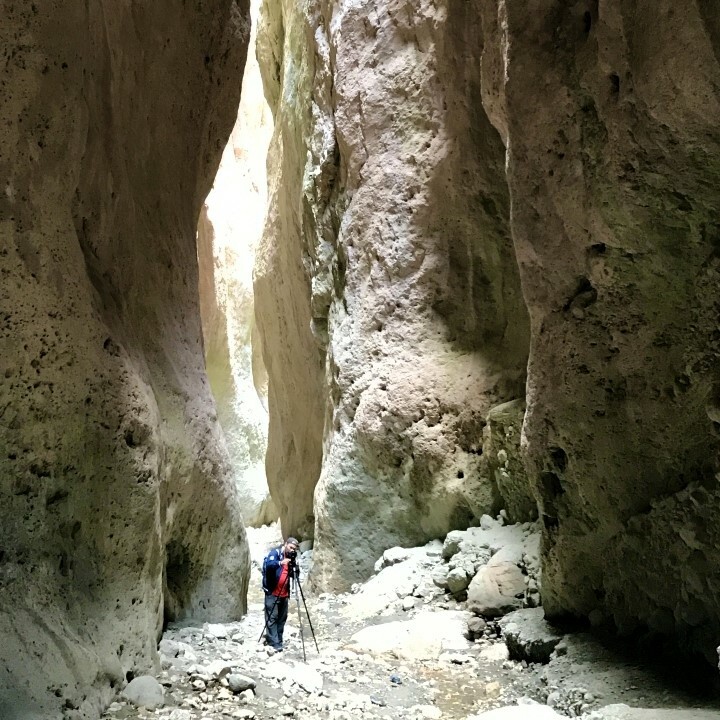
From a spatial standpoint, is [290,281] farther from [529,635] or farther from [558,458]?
[529,635]

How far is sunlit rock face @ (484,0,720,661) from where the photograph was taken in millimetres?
4059

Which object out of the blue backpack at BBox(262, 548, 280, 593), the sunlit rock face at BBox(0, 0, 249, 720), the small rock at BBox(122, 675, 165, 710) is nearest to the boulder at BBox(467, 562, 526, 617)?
the blue backpack at BBox(262, 548, 280, 593)

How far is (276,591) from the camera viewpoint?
19.1ft

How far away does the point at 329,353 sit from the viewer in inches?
404

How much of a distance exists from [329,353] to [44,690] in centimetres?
716

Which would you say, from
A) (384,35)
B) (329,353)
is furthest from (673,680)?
(384,35)

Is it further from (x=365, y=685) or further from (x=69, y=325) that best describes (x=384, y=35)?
(x=365, y=685)

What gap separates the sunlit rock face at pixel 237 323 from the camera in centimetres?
2253

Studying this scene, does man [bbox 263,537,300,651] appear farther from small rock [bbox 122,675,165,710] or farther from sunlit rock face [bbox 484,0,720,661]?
sunlit rock face [bbox 484,0,720,661]

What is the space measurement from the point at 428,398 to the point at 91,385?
4.82m

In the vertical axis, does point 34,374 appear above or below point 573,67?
below

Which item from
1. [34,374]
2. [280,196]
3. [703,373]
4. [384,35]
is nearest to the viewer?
[34,374]

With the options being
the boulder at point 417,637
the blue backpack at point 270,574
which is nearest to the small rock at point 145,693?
the blue backpack at point 270,574

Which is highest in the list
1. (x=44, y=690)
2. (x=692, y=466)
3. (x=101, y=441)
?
(x=101, y=441)
